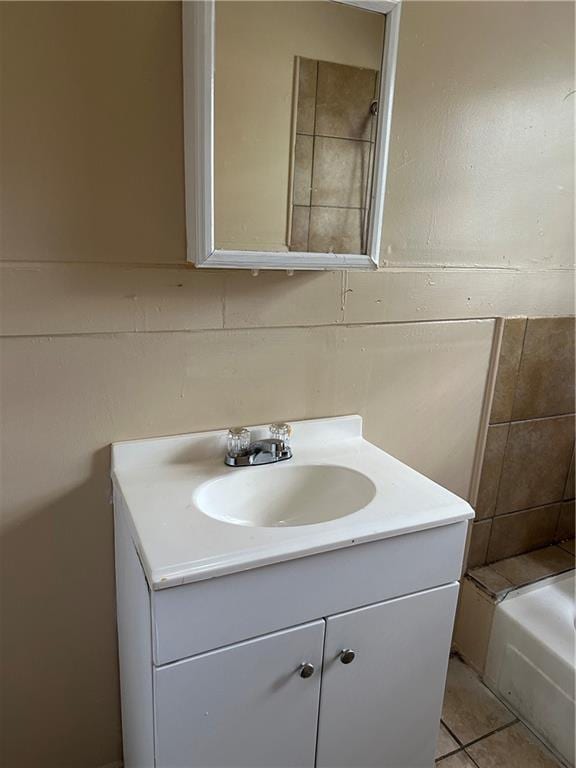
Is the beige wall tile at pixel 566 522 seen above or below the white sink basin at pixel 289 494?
below

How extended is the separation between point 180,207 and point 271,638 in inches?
32.3

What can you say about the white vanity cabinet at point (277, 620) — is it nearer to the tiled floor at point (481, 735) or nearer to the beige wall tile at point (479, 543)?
the tiled floor at point (481, 735)

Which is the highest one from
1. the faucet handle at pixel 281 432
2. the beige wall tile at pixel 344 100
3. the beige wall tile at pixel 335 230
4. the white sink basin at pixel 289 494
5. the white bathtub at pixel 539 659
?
the beige wall tile at pixel 344 100

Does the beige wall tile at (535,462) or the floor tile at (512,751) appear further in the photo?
the beige wall tile at (535,462)

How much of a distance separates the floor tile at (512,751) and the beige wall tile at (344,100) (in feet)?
5.12

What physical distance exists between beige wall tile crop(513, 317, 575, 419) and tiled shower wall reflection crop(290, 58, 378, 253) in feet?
2.50

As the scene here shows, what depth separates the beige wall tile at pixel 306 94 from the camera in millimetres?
1012

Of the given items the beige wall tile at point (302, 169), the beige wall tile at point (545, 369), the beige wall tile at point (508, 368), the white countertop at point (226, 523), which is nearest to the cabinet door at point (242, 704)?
the white countertop at point (226, 523)

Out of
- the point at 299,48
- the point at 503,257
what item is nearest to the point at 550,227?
the point at 503,257

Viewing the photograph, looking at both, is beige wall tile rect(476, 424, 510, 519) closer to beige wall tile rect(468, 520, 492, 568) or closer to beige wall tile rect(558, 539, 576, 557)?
beige wall tile rect(468, 520, 492, 568)

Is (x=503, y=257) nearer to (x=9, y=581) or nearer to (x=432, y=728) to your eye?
(x=432, y=728)

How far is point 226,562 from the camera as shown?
2.65 feet

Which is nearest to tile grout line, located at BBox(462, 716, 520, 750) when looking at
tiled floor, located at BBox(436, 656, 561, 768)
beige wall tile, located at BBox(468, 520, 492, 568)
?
tiled floor, located at BBox(436, 656, 561, 768)

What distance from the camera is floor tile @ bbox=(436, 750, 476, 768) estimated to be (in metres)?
1.35
